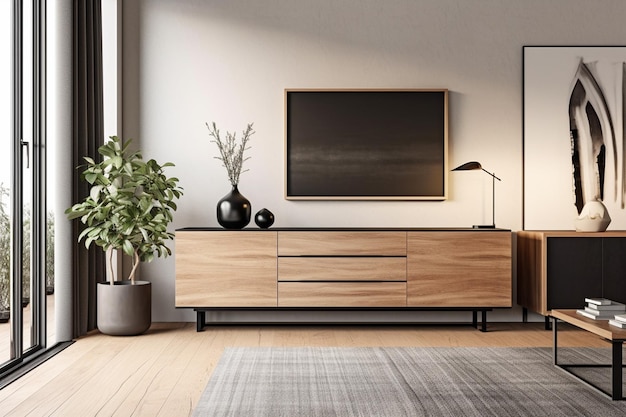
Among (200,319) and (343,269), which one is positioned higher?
(343,269)

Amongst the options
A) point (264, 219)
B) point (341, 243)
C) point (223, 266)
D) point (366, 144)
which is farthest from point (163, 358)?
point (366, 144)

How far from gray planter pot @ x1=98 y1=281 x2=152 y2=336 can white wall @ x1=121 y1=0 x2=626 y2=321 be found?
0.61 meters

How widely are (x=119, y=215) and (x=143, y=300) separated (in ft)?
1.99

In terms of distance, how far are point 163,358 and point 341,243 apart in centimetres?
146

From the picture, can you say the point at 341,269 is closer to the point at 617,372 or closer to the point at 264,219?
the point at 264,219

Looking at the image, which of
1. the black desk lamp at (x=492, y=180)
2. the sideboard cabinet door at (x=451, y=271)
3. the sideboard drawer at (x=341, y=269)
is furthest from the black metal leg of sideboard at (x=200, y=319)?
the black desk lamp at (x=492, y=180)

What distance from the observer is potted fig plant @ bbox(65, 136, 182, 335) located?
4465 mm

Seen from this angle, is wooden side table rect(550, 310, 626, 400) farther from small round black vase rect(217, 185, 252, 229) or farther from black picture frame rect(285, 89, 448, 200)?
small round black vase rect(217, 185, 252, 229)

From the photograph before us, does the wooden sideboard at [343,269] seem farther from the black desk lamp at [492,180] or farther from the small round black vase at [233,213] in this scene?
the black desk lamp at [492,180]

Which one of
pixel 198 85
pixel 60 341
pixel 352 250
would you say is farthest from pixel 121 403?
pixel 198 85

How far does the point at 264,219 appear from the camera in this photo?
4.91 m

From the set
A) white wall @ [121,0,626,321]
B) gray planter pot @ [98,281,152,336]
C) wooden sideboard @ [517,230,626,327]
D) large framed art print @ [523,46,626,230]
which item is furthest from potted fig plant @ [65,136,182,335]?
large framed art print @ [523,46,626,230]

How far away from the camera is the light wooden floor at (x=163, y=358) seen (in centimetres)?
299

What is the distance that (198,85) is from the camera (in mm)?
5184
